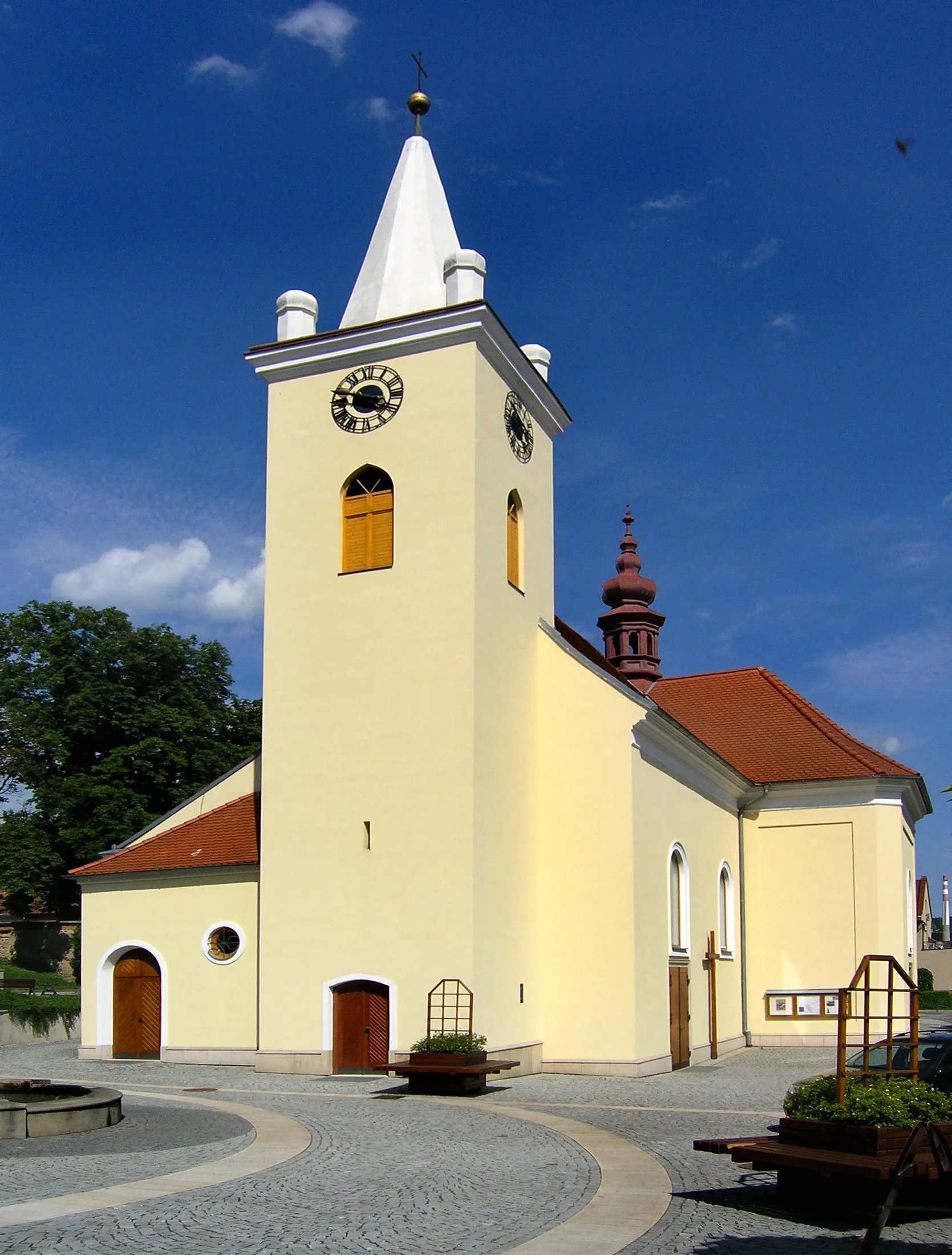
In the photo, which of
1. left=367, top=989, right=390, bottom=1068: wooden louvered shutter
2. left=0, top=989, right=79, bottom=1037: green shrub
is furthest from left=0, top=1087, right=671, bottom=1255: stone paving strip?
left=0, top=989, right=79, bottom=1037: green shrub

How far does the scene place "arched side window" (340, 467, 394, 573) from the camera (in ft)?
69.2

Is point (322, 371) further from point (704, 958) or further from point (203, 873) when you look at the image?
point (704, 958)

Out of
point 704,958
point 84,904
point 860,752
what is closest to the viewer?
point 84,904

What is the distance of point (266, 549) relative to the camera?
72.5ft

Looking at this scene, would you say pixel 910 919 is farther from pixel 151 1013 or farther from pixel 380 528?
pixel 151 1013

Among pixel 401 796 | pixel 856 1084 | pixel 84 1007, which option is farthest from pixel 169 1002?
pixel 856 1084

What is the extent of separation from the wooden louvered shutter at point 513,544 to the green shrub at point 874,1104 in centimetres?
1340

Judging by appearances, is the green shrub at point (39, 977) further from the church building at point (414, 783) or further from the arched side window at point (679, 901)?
the arched side window at point (679, 901)

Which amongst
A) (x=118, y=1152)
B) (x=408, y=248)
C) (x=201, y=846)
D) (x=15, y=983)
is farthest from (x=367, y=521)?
(x=15, y=983)

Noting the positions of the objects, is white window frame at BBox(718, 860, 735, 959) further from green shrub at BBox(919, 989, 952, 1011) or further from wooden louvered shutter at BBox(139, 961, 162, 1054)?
green shrub at BBox(919, 989, 952, 1011)

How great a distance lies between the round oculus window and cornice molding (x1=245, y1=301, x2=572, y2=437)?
9908 millimetres

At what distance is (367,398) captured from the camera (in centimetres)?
2166

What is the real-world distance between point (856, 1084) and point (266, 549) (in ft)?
50.1

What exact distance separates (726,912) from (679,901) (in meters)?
4.42
